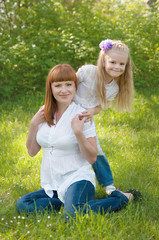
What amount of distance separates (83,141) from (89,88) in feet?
2.26

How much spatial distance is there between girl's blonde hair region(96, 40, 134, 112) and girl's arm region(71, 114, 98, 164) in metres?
0.46

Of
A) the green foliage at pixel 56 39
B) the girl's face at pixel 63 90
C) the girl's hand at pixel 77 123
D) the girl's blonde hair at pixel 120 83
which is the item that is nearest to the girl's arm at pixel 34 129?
the girl's face at pixel 63 90

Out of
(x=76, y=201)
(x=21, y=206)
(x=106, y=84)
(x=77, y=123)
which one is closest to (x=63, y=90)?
(x=77, y=123)

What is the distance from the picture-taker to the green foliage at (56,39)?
6812 mm

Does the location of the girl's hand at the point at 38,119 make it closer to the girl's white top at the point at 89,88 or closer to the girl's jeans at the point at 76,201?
the girl's white top at the point at 89,88

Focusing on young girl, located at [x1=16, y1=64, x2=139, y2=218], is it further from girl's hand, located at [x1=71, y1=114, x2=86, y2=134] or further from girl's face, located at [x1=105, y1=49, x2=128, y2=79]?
girl's face, located at [x1=105, y1=49, x2=128, y2=79]

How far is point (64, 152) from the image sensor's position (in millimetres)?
2928

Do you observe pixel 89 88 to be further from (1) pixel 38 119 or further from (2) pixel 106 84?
(1) pixel 38 119

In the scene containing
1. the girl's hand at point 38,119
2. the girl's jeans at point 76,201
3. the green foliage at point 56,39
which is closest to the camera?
the girl's jeans at point 76,201

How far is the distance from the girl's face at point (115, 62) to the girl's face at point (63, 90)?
411 millimetres

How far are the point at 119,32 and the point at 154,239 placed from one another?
215 inches

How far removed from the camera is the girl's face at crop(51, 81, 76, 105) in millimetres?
2883

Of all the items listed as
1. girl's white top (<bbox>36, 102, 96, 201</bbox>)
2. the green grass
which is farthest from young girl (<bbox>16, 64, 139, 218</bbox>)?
the green grass

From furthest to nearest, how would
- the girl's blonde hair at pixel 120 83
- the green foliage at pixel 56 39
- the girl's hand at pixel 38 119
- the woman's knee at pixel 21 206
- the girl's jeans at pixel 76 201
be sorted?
the green foliage at pixel 56 39
the girl's blonde hair at pixel 120 83
the girl's hand at pixel 38 119
the woman's knee at pixel 21 206
the girl's jeans at pixel 76 201
